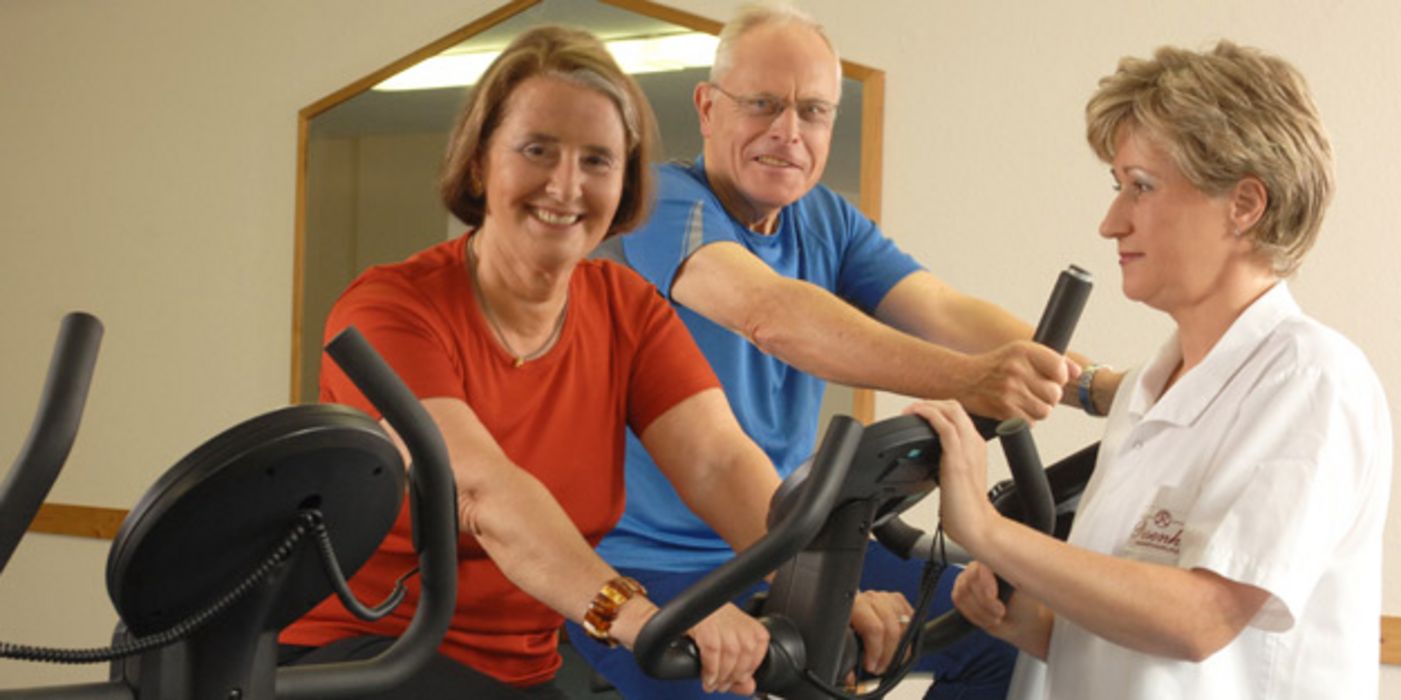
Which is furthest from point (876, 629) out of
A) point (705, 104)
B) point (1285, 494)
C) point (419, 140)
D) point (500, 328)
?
point (419, 140)

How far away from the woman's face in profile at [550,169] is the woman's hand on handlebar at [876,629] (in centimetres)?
55

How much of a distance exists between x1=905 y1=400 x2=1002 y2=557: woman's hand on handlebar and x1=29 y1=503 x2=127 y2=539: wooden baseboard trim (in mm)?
3754

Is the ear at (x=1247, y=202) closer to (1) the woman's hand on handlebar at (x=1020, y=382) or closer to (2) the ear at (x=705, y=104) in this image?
(1) the woman's hand on handlebar at (x=1020, y=382)

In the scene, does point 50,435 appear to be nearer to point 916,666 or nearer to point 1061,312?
point 1061,312

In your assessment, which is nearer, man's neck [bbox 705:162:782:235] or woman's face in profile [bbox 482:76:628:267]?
woman's face in profile [bbox 482:76:628:267]

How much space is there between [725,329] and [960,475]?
0.95 meters

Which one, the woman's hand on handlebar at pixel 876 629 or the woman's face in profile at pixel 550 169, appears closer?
the woman's hand on handlebar at pixel 876 629

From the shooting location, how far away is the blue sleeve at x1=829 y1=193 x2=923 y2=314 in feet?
8.13

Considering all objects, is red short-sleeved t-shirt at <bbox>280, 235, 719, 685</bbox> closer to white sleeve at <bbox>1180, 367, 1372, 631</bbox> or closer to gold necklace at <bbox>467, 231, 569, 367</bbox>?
gold necklace at <bbox>467, 231, 569, 367</bbox>

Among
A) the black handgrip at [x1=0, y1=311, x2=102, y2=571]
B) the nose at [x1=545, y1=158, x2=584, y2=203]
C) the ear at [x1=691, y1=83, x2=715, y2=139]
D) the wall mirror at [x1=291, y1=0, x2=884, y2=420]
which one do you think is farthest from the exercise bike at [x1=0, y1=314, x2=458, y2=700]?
the wall mirror at [x1=291, y1=0, x2=884, y2=420]

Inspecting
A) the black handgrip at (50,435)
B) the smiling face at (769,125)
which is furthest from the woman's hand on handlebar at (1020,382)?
the black handgrip at (50,435)

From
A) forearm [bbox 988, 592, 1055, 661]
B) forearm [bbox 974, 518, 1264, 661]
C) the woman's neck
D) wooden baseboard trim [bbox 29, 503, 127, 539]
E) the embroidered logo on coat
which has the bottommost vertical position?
wooden baseboard trim [bbox 29, 503, 127, 539]

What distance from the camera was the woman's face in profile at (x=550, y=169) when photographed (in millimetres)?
1826

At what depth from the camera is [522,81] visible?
6.07 ft
